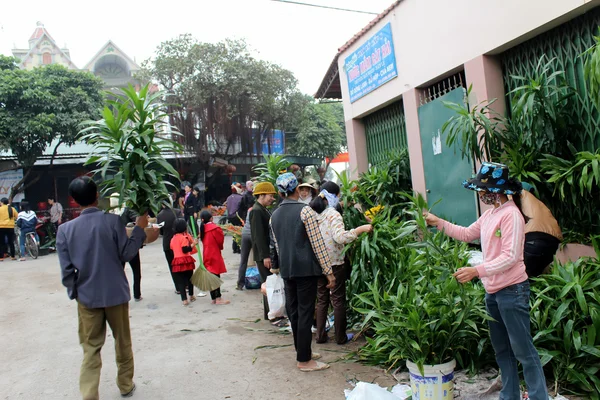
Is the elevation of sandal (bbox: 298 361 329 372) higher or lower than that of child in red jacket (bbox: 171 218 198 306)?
lower

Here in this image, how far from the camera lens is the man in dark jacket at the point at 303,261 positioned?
466 cm

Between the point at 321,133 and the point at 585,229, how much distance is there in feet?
82.7

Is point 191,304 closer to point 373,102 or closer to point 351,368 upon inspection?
point 351,368

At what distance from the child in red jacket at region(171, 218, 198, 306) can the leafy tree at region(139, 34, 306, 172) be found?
594 inches

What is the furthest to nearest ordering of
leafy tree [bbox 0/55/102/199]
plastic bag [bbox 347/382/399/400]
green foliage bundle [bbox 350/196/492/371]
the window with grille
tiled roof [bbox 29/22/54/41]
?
1. tiled roof [bbox 29/22/54/41]
2. leafy tree [bbox 0/55/102/199]
3. the window with grille
4. green foliage bundle [bbox 350/196/492/371]
5. plastic bag [bbox 347/382/399/400]

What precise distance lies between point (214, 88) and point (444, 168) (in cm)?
1649

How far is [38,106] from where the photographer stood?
58.8ft

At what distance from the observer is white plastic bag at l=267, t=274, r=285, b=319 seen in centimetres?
611

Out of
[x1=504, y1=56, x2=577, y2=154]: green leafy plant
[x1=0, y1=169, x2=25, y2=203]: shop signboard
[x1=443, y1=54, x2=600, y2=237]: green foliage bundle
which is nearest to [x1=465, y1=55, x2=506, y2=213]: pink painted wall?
[x1=443, y1=54, x2=600, y2=237]: green foliage bundle

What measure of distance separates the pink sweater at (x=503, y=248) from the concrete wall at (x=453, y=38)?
2.99 meters

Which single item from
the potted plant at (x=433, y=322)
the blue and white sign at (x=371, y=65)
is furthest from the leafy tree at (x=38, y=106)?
the potted plant at (x=433, y=322)

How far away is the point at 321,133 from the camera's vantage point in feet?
98.4

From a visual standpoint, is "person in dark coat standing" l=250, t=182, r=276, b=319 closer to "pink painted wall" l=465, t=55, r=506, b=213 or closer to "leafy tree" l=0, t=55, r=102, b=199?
"pink painted wall" l=465, t=55, r=506, b=213

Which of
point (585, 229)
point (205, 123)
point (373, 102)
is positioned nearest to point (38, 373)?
point (585, 229)
